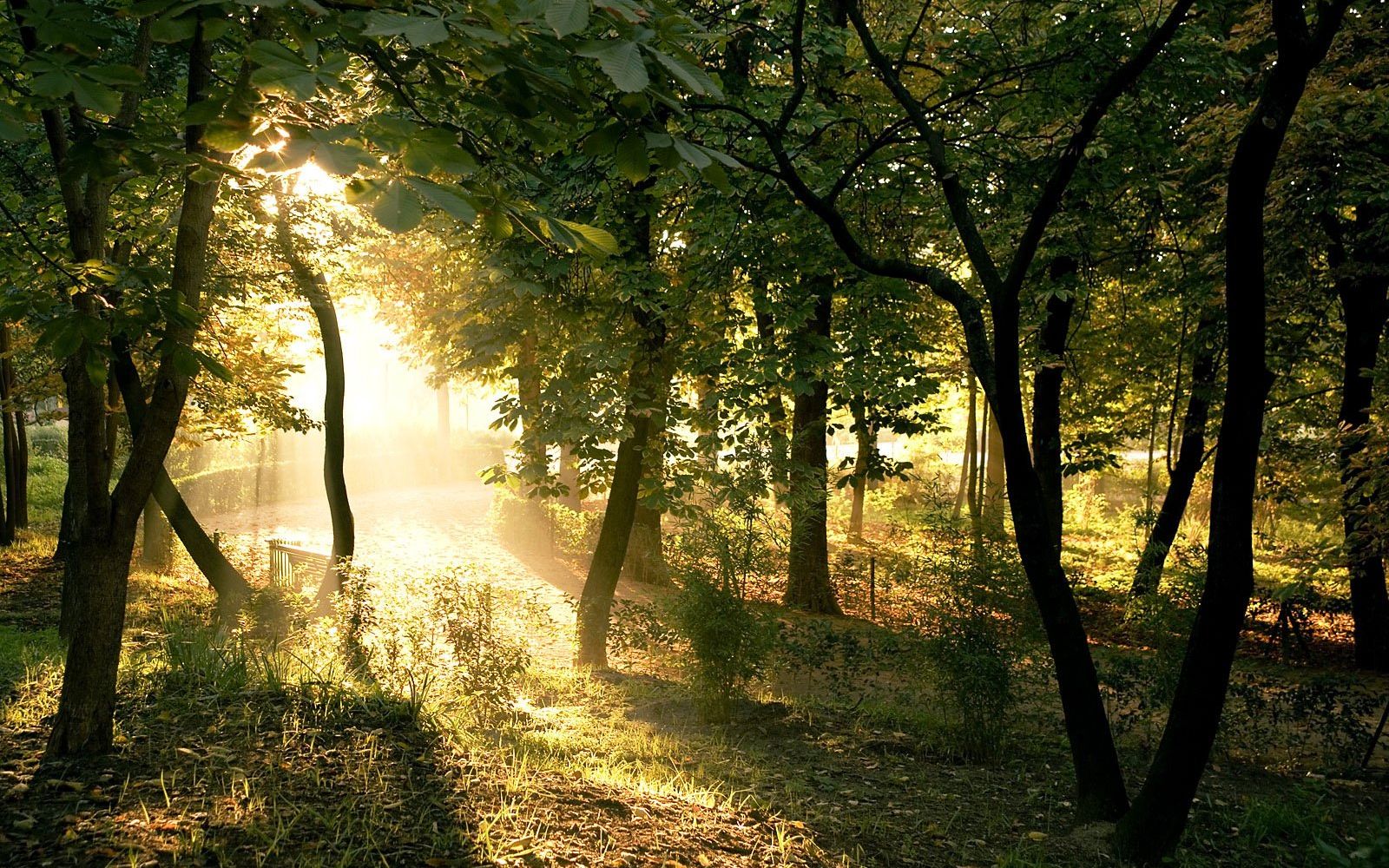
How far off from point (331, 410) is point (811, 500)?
6847 mm

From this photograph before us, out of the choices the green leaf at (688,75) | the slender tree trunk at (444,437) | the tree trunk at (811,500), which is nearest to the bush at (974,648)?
the tree trunk at (811,500)

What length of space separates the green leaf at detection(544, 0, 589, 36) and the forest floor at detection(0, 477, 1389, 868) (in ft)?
8.61

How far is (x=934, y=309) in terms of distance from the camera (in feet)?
55.5

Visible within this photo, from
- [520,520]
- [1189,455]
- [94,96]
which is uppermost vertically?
[94,96]

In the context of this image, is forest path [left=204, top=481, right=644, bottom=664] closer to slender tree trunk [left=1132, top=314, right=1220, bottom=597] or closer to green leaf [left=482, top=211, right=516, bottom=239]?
slender tree trunk [left=1132, top=314, right=1220, bottom=597]

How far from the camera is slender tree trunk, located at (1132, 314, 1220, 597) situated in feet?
37.7

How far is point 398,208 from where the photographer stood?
6.04 feet

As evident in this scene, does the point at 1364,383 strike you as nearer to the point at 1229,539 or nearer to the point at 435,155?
the point at 1229,539

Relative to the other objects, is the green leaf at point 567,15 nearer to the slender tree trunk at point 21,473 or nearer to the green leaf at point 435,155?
the green leaf at point 435,155

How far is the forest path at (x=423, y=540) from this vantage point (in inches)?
653

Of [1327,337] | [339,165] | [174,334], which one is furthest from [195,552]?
[1327,337]

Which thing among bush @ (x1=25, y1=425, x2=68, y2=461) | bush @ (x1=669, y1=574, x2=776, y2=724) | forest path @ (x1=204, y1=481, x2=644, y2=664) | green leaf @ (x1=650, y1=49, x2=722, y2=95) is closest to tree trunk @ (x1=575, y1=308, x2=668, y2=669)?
forest path @ (x1=204, y1=481, x2=644, y2=664)

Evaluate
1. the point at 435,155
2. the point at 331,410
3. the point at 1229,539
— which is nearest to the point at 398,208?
the point at 435,155

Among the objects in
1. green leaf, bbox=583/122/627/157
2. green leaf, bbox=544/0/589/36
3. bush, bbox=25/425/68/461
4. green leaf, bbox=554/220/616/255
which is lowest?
bush, bbox=25/425/68/461
